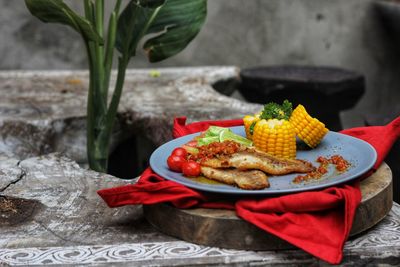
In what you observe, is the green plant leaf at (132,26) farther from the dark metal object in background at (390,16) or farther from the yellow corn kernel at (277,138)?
the dark metal object in background at (390,16)

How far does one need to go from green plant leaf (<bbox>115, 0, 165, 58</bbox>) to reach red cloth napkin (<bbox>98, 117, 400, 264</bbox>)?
1.18 meters

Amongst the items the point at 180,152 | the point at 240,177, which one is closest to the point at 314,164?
the point at 240,177

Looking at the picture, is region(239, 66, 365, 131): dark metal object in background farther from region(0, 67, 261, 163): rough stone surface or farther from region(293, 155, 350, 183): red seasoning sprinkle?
region(293, 155, 350, 183): red seasoning sprinkle

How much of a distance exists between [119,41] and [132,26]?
0.25 m

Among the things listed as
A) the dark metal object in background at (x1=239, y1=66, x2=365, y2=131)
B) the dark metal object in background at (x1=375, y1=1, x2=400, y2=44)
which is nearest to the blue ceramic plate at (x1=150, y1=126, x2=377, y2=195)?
the dark metal object in background at (x1=239, y1=66, x2=365, y2=131)

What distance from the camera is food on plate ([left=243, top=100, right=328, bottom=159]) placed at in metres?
2.15

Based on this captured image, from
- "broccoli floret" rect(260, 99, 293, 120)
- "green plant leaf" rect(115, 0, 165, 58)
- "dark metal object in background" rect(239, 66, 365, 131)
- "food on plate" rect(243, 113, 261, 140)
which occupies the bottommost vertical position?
"dark metal object in background" rect(239, 66, 365, 131)

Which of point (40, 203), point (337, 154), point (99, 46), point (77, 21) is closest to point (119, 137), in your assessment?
point (99, 46)

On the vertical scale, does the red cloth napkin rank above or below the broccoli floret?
below

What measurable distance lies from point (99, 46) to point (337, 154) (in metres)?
1.33

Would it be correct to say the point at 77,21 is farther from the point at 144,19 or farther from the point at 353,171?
the point at 353,171

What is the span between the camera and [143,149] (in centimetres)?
513

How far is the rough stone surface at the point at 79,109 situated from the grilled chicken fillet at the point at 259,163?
4.25 feet

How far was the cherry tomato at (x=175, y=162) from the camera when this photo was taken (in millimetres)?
2033
